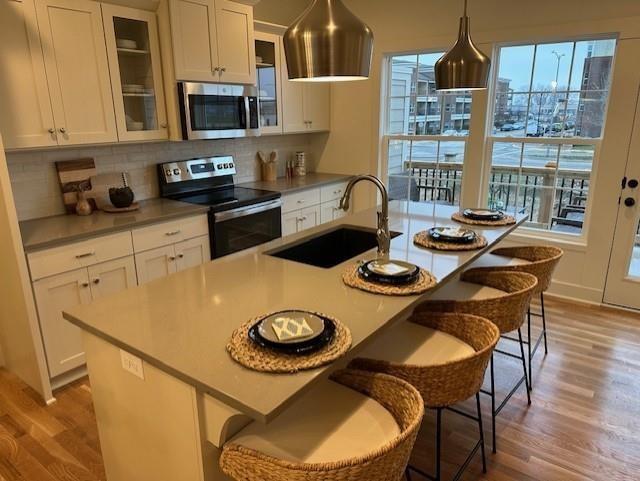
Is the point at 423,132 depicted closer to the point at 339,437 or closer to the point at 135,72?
the point at 135,72

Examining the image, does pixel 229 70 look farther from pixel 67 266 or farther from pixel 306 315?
pixel 306 315

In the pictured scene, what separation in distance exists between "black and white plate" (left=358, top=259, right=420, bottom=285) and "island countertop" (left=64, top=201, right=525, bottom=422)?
0.10 meters

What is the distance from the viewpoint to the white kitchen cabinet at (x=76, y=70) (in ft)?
8.65

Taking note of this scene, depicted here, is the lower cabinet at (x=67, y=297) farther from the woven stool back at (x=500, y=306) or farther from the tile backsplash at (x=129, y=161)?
the woven stool back at (x=500, y=306)

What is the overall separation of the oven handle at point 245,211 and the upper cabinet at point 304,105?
0.92 meters

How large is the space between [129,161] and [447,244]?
2.45m

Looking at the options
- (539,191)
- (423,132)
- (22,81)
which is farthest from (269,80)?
(539,191)

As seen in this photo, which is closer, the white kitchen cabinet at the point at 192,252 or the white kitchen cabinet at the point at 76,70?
the white kitchen cabinet at the point at 76,70

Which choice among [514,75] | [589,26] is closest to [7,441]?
[514,75]

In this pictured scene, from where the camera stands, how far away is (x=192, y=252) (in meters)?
3.25

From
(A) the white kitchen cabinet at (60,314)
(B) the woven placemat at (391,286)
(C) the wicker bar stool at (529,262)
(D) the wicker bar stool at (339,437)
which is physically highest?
(B) the woven placemat at (391,286)

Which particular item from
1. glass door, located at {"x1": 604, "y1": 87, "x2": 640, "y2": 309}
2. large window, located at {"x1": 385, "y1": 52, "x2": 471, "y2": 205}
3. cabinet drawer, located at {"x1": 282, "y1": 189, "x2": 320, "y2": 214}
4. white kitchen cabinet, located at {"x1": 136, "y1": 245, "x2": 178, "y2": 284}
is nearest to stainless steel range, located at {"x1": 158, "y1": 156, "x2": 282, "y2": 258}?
cabinet drawer, located at {"x1": 282, "y1": 189, "x2": 320, "y2": 214}

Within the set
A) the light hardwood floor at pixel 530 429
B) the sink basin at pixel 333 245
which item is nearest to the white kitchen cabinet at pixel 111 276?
the light hardwood floor at pixel 530 429

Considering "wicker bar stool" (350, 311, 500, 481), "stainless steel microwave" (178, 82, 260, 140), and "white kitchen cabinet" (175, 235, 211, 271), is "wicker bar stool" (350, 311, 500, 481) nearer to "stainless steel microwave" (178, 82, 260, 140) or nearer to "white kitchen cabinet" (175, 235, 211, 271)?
"white kitchen cabinet" (175, 235, 211, 271)
